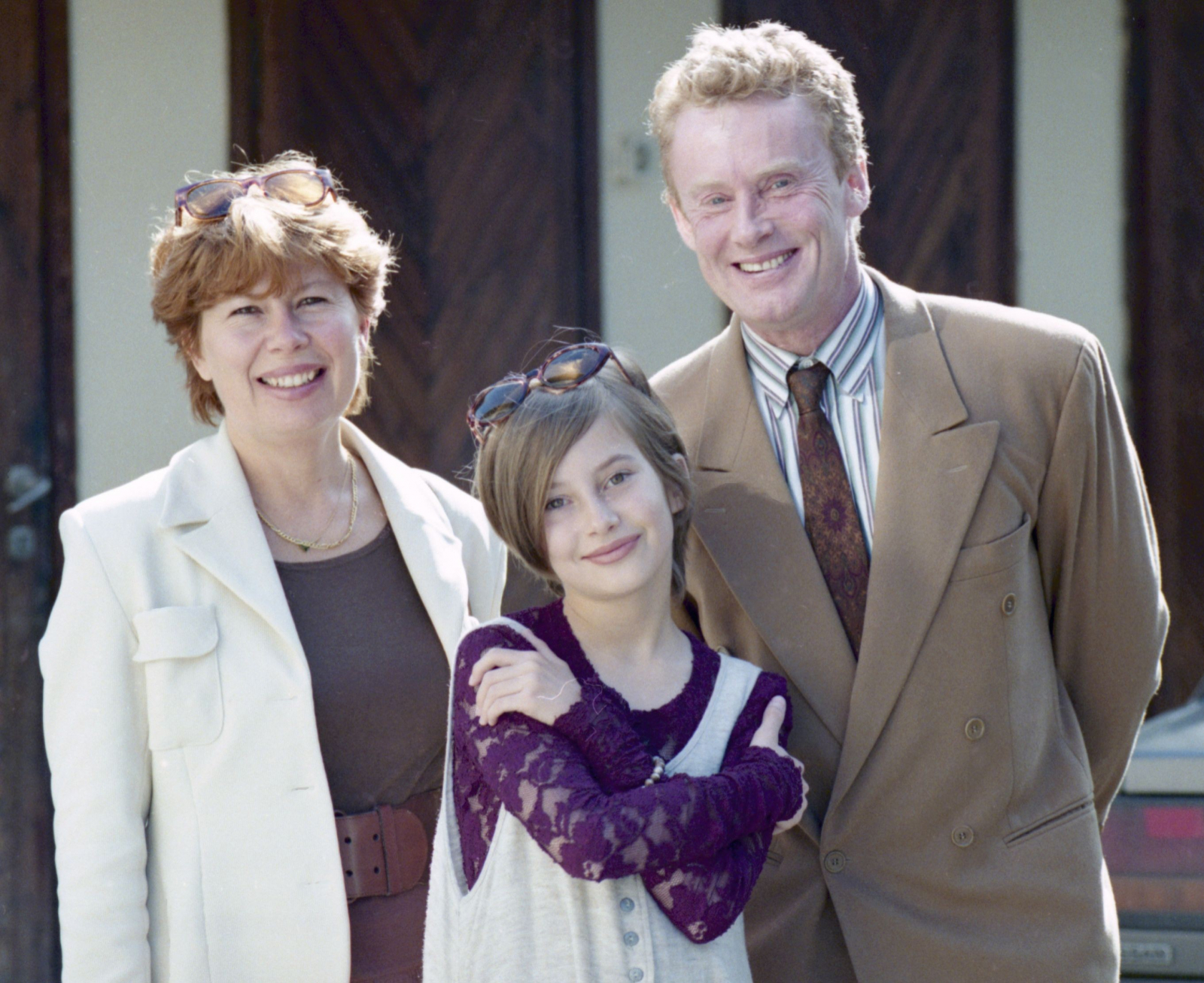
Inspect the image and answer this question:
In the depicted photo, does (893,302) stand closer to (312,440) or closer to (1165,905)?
(312,440)

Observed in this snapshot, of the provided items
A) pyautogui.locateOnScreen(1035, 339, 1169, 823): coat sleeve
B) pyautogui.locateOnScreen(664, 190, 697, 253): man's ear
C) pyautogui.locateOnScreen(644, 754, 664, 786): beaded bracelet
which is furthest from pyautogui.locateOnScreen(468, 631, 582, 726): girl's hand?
pyautogui.locateOnScreen(1035, 339, 1169, 823): coat sleeve

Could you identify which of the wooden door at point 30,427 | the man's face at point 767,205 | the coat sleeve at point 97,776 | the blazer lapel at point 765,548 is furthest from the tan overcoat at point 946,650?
the wooden door at point 30,427

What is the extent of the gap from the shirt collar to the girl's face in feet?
1.34

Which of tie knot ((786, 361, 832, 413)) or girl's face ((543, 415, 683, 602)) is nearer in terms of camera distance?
girl's face ((543, 415, 683, 602))

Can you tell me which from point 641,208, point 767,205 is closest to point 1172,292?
Answer: point 641,208

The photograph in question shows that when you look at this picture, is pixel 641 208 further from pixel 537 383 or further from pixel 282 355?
pixel 537 383

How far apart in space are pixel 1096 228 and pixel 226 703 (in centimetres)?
359

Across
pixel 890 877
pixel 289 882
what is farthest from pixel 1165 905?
pixel 289 882

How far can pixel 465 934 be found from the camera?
2.09m

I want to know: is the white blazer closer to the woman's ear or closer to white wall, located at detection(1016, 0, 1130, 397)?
the woman's ear

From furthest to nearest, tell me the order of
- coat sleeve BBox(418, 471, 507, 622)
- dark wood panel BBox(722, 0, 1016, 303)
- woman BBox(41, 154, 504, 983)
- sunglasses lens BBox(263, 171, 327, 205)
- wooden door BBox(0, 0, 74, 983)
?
dark wood panel BBox(722, 0, 1016, 303), wooden door BBox(0, 0, 74, 983), coat sleeve BBox(418, 471, 507, 622), sunglasses lens BBox(263, 171, 327, 205), woman BBox(41, 154, 504, 983)

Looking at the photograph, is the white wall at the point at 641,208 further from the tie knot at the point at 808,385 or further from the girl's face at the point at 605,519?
the girl's face at the point at 605,519

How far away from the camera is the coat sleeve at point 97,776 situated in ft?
Result: 7.79

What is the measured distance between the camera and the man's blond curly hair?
8.11ft
